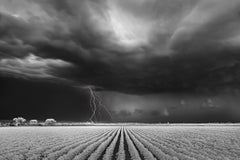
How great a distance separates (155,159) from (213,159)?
13.4 ft

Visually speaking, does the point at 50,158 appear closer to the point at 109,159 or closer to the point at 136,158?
the point at 109,159

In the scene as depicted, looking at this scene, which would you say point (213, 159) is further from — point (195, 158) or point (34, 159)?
point (34, 159)

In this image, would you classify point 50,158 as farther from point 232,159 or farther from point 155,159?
point 232,159

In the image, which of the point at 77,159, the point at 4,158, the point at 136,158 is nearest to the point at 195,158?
the point at 136,158

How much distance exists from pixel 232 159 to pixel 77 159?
10850 mm

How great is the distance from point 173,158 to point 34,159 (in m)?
9.69

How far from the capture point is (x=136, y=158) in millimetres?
16078

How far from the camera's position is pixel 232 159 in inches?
624

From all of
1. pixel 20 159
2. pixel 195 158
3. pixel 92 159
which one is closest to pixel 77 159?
pixel 92 159

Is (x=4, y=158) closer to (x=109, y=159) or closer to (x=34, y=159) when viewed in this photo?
(x=34, y=159)

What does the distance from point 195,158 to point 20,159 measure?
12360 mm

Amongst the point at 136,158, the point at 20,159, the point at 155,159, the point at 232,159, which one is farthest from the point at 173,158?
the point at 20,159

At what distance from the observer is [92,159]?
15.6 m

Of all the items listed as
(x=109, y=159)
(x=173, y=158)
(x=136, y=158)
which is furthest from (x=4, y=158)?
(x=173, y=158)
